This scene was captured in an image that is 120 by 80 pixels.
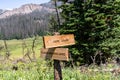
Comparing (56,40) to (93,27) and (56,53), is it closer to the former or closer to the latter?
(56,53)

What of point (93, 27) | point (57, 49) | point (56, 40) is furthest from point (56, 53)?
point (93, 27)

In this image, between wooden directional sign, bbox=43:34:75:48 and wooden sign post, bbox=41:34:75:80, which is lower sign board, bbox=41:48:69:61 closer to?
wooden sign post, bbox=41:34:75:80

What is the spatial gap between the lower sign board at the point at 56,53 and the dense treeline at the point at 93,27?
64.6 feet

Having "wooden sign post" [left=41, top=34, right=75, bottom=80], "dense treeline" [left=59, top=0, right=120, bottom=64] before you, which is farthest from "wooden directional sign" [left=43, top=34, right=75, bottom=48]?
"dense treeline" [left=59, top=0, right=120, bottom=64]

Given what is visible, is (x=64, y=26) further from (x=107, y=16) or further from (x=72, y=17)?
(x=107, y=16)

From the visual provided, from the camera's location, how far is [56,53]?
265 inches

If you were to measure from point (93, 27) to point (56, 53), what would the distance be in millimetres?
21773

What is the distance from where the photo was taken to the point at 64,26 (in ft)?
93.6

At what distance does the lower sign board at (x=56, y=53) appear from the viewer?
21.4 feet

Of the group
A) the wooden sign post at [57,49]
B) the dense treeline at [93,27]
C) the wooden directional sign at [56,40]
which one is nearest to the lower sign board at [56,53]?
the wooden sign post at [57,49]

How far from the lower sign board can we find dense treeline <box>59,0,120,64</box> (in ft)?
64.6

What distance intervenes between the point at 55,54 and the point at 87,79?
5.01 feet

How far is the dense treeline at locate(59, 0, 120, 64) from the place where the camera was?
89.0 feet

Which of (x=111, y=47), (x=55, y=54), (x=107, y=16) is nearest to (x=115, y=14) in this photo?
(x=107, y=16)
